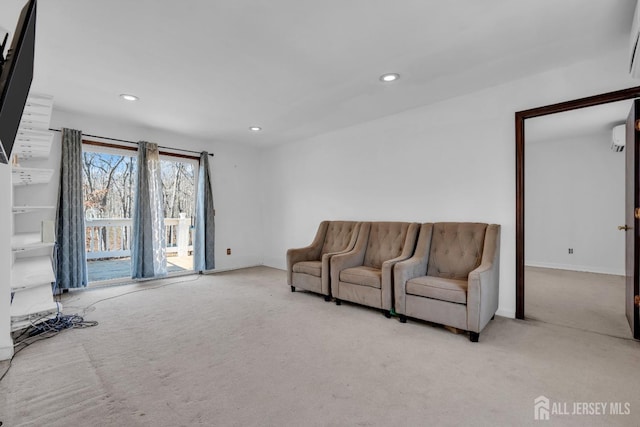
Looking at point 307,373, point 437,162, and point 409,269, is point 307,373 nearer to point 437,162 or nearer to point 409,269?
point 409,269

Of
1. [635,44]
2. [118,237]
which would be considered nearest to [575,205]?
[635,44]

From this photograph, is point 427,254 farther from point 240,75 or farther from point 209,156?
point 209,156

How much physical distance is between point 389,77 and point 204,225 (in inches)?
150

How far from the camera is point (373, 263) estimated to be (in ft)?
12.4

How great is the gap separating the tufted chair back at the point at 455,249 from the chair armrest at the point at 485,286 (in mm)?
130

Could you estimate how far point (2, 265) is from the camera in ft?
7.25

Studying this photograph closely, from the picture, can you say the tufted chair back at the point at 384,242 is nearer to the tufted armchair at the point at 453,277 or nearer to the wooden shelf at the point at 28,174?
the tufted armchair at the point at 453,277

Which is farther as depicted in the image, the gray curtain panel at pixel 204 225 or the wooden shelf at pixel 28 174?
the gray curtain panel at pixel 204 225

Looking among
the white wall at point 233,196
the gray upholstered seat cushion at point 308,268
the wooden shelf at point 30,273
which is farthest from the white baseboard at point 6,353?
the white wall at point 233,196

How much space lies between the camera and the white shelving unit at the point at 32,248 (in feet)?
8.31

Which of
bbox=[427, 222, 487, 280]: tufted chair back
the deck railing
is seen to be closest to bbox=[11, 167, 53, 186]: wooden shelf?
the deck railing

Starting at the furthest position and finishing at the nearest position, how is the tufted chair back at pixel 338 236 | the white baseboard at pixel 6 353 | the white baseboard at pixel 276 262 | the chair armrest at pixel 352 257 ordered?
the white baseboard at pixel 276 262, the tufted chair back at pixel 338 236, the chair armrest at pixel 352 257, the white baseboard at pixel 6 353

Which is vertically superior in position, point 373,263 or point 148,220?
point 148,220

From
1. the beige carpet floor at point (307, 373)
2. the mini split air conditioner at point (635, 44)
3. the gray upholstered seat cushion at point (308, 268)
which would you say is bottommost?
the beige carpet floor at point (307, 373)
